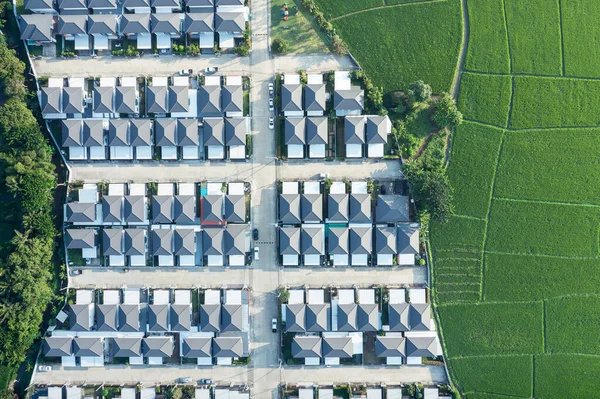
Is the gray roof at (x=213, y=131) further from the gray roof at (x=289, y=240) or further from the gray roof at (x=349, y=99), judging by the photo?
the gray roof at (x=349, y=99)

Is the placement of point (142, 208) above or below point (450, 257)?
above

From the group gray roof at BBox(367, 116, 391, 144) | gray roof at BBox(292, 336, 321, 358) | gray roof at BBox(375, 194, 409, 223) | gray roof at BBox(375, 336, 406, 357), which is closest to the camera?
gray roof at BBox(367, 116, 391, 144)

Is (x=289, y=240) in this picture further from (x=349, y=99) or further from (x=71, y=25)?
(x=71, y=25)

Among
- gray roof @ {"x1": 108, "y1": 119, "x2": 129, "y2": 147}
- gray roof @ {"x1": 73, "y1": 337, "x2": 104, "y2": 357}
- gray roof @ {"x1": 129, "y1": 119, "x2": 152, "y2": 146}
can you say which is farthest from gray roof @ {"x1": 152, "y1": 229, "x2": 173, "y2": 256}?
gray roof @ {"x1": 73, "y1": 337, "x2": 104, "y2": 357}

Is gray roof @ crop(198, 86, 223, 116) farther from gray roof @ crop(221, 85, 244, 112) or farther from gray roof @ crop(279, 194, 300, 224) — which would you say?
gray roof @ crop(279, 194, 300, 224)

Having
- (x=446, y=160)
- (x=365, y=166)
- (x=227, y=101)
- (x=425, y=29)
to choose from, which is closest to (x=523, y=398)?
(x=446, y=160)

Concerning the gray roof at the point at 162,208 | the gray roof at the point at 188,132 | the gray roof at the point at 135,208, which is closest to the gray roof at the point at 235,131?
the gray roof at the point at 188,132

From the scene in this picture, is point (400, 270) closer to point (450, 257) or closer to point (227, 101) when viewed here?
point (450, 257)
